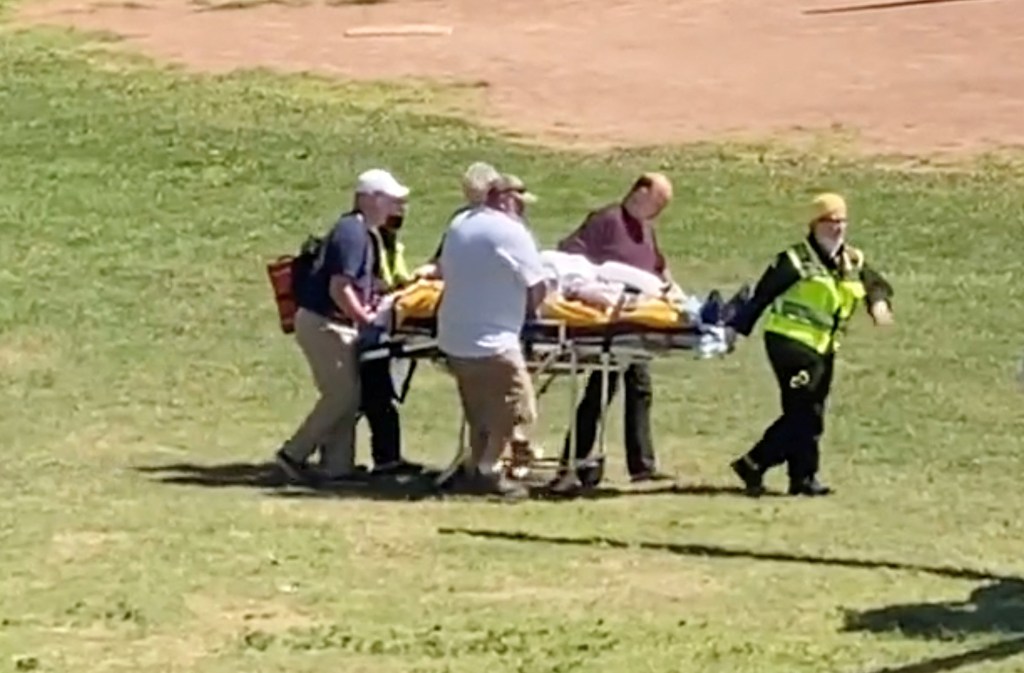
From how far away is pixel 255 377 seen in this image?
19.1 metres

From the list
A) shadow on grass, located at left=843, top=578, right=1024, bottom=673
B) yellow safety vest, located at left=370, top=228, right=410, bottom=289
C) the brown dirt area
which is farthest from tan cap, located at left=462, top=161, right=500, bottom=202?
the brown dirt area

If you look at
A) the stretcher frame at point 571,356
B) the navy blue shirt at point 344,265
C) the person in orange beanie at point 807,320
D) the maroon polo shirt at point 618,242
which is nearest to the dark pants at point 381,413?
the stretcher frame at point 571,356

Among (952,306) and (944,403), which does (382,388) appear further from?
(952,306)

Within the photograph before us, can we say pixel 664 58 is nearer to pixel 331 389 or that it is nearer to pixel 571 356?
pixel 331 389

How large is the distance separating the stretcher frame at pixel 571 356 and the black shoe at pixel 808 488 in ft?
3.00

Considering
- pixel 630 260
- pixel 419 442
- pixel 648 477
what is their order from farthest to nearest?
1. pixel 419 442
2. pixel 648 477
3. pixel 630 260

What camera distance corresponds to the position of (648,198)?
15398mm

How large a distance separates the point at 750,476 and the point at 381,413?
192cm

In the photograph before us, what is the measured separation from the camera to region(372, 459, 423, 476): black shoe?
1548 cm

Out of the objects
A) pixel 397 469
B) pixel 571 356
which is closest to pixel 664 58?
pixel 397 469

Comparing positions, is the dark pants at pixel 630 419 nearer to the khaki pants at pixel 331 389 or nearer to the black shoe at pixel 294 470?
the khaki pants at pixel 331 389

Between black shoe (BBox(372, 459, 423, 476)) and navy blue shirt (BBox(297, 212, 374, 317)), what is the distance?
88 cm

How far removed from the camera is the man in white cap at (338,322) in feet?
49.2

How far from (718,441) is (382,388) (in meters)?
2.35
